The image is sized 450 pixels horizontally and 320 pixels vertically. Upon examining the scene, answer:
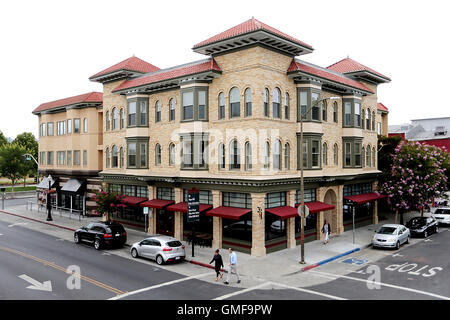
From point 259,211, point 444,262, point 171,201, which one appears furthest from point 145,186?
point 444,262

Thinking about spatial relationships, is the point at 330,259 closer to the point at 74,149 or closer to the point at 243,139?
the point at 243,139

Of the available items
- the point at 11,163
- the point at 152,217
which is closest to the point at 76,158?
the point at 152,217

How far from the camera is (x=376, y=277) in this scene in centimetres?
1739

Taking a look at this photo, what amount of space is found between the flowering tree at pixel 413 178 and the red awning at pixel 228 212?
1569 cm

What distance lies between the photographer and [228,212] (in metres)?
22.4

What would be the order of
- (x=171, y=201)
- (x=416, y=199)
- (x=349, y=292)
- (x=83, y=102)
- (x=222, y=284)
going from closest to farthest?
1. (x=349, y=292)
2. (x=222, y=284)
3. (x=171, y=201)
4. (x=416, y=199)
5. (x=83, y=102)

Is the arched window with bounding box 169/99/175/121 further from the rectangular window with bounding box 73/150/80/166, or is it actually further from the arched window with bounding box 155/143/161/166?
the rectangular window with bounding box 73/150/80/166

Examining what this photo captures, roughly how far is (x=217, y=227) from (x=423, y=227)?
16.6 meters

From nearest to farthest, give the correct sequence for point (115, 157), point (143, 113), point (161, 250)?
point (161, 250) → point (143, 113) → point (115, 157)

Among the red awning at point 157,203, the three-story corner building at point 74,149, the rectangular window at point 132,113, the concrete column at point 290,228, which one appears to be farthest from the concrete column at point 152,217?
the concrete column at point 290,228

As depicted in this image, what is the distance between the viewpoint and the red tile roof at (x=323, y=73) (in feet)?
80.3

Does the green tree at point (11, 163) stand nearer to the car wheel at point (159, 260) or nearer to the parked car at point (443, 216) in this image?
the car wheel at point (159, 260)
